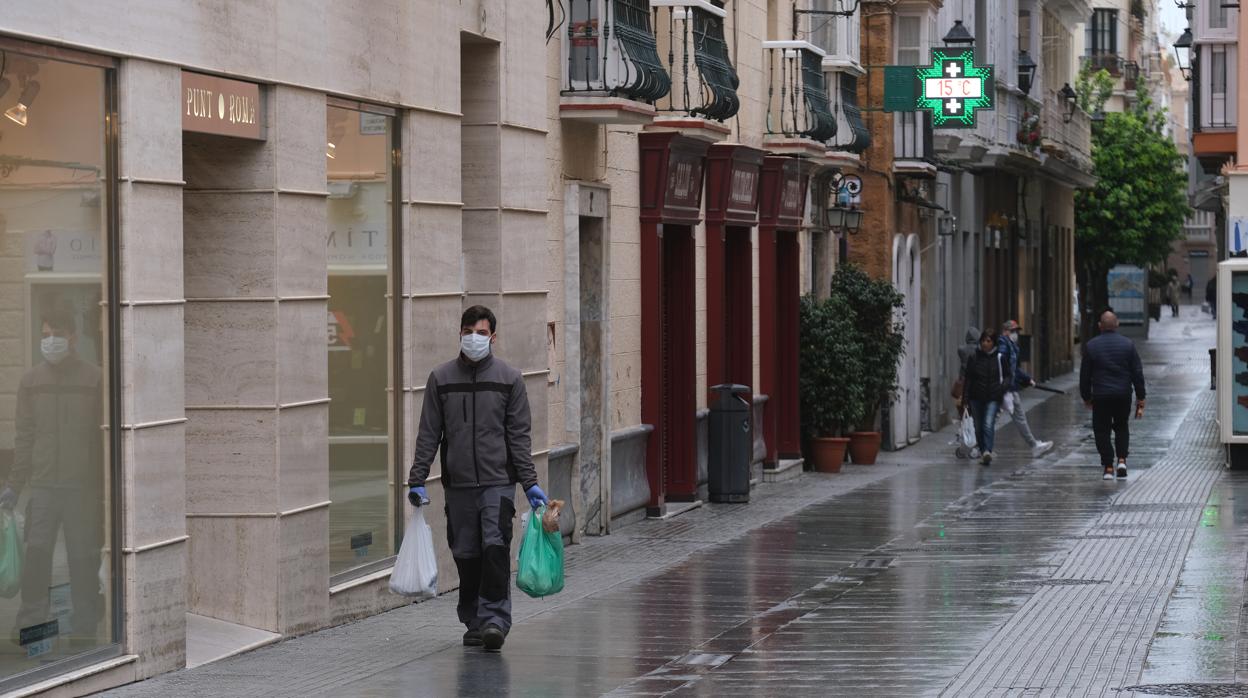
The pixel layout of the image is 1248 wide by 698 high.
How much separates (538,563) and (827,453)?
15.3m

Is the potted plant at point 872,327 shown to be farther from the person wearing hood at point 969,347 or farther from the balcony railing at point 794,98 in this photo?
the balcony railing at point 794,98

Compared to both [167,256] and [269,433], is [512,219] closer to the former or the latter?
[269,433]

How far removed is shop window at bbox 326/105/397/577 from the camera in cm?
1320

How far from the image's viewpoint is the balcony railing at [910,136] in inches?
1208

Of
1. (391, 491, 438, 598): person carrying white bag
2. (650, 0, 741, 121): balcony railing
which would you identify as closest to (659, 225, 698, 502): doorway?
(650, 0, 741, 121): balcony railing

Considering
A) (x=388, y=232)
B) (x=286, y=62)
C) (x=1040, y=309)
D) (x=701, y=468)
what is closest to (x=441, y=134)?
(x=388, y=232)

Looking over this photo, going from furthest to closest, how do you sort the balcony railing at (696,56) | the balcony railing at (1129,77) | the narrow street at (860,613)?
the balcony railing at (1129,77), the balcony railing at (696,56), the narrow street at (860,613)

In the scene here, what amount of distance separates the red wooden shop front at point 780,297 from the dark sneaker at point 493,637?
13579 mm

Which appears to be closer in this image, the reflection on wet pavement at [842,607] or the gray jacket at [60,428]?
the gray jacket at [60,428]

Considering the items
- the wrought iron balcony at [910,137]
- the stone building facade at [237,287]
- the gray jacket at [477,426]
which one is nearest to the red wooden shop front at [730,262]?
the stone building facade at [237,287]

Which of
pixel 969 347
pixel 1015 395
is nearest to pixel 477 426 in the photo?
pixel 1015 395

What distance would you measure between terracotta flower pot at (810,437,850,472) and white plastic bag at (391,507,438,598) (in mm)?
15444

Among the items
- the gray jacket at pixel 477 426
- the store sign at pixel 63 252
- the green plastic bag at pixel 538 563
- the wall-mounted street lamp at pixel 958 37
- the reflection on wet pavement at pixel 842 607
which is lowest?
the reflection on wet pavement at pixel 842 607

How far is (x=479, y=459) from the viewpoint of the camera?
1173 cm
